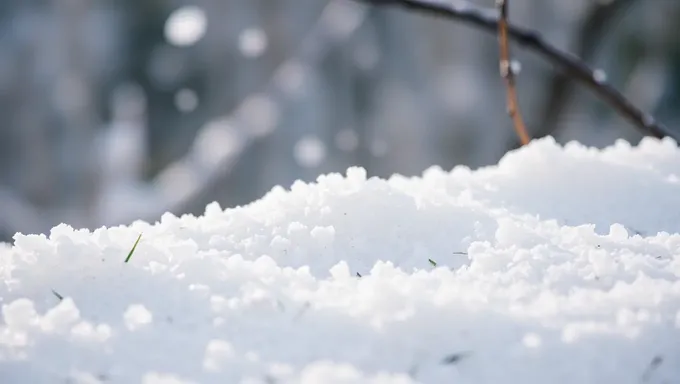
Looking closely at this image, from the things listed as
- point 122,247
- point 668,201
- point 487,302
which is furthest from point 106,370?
point 668,201

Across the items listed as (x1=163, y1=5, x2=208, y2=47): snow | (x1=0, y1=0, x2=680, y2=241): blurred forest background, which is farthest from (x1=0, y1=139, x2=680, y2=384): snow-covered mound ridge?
(x1=163, y1=5, x2=208, y2=47): snow

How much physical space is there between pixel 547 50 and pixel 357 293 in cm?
126

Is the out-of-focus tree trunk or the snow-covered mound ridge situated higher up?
the out-of-focus tree trunk

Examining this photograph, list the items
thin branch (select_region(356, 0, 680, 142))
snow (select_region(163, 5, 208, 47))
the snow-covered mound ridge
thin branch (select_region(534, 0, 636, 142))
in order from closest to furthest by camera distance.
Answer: the snow-covered mound ridge
thin branch (select_region(356, 0, 680, 142))
thin branch (select_region(534, 0, 636, 142))
snow (select_region(163, 5, 208, 47))

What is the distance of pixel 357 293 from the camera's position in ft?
2.77

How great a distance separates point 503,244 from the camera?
991 millimetres

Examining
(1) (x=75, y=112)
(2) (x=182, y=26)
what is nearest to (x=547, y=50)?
(2) (x=182, y=26)

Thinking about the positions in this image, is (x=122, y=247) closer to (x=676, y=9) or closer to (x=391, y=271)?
(x=391, y=271)

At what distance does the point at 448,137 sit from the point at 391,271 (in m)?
6.06

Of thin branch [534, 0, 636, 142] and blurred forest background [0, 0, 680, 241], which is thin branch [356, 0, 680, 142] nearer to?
thin branch [534, 0, 636, 142]

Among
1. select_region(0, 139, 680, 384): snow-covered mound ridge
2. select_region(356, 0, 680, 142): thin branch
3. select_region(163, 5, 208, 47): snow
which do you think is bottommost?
select_region(0, 139, 680, 384): snow-covered mound ridge

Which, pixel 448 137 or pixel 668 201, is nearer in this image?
pixel 668 201

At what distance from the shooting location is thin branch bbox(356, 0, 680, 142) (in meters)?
1.84

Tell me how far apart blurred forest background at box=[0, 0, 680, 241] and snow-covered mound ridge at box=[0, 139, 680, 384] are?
4.96 metres
